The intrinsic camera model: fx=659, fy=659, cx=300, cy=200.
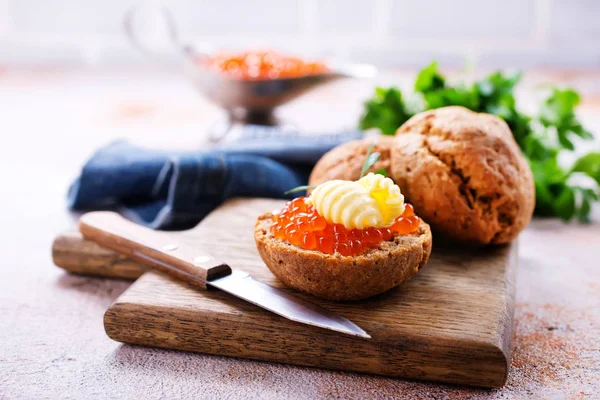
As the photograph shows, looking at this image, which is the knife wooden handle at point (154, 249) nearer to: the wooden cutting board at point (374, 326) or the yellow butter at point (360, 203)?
the wooden cutting board at point (374, 326)

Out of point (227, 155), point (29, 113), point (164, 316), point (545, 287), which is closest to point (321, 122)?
point (227, 155)

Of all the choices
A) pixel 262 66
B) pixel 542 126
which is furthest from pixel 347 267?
pixel 262 66

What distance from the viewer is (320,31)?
525cm

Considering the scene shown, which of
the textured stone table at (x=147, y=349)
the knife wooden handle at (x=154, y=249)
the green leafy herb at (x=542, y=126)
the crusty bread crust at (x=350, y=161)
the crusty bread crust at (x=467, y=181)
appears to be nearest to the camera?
the textured stone table at (x=147, y=349)

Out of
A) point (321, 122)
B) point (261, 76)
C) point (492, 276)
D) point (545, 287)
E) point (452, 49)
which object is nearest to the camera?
point (492, 276)

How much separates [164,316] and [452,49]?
4093 millimetres

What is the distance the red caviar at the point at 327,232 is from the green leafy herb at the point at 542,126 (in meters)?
0.93

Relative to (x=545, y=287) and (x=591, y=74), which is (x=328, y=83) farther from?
(x=591, y=74)

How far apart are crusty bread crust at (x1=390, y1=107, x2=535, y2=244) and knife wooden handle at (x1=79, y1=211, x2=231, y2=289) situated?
0.61m

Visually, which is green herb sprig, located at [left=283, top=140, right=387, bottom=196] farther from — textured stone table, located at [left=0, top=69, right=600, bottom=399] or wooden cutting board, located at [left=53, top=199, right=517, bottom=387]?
textured stone table, located at [left=0, top=69, right=600, bottom=399]

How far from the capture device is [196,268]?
1.62 m

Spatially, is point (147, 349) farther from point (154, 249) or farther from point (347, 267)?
point (347, 267)

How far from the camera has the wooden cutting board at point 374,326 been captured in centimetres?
141

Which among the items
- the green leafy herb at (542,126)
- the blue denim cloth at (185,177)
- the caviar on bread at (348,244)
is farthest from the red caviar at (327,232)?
the green leafy herb at (542,126)
